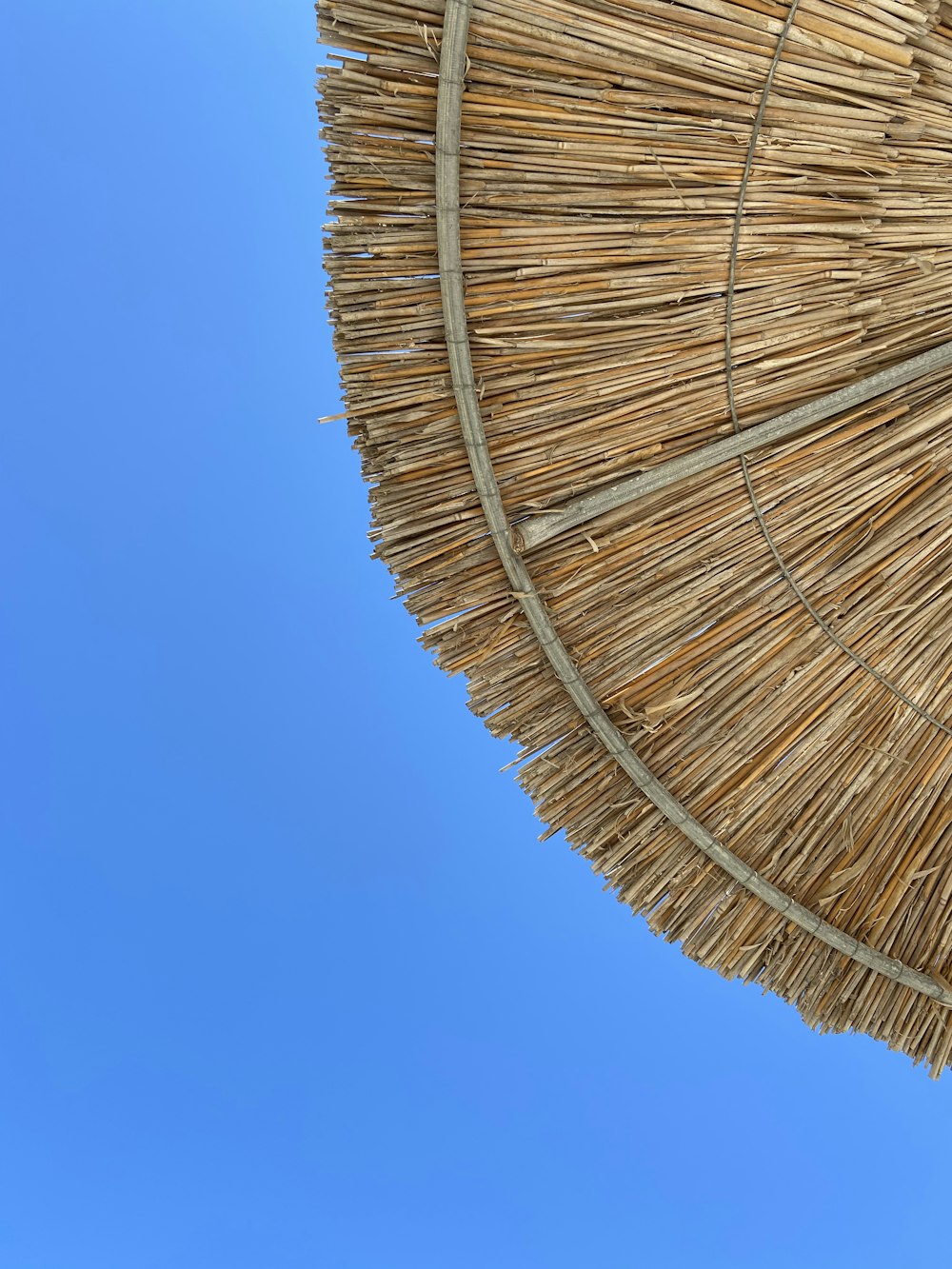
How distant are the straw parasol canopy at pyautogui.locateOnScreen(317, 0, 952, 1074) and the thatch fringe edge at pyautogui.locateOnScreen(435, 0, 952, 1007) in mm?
12

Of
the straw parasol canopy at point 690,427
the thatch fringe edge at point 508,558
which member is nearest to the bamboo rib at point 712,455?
the straw parasol canopy at point 690,427

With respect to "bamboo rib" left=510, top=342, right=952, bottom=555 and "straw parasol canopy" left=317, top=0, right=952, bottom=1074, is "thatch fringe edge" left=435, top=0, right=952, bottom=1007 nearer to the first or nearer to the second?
"straw parasol canopy" left=317, top=0, right=952, bottom=1074

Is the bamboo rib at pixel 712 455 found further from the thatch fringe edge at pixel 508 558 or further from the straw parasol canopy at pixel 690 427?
the thatch fringe edge at pixel 508 558

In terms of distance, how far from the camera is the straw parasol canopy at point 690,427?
2979 millimetres

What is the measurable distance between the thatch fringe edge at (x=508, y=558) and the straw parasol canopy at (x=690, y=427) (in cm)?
1

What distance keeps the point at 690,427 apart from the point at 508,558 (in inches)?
28.2

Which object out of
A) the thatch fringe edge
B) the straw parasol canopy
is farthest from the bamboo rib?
the thatch fringe edge

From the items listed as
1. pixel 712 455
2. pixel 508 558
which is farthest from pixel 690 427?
pixel 508 558

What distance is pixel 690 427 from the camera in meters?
3.34

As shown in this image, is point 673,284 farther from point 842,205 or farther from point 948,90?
point 948,90

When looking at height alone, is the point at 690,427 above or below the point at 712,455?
above

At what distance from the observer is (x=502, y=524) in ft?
10.7

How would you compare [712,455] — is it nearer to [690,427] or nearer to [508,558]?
[690,427]

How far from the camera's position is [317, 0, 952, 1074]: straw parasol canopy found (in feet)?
9.77
